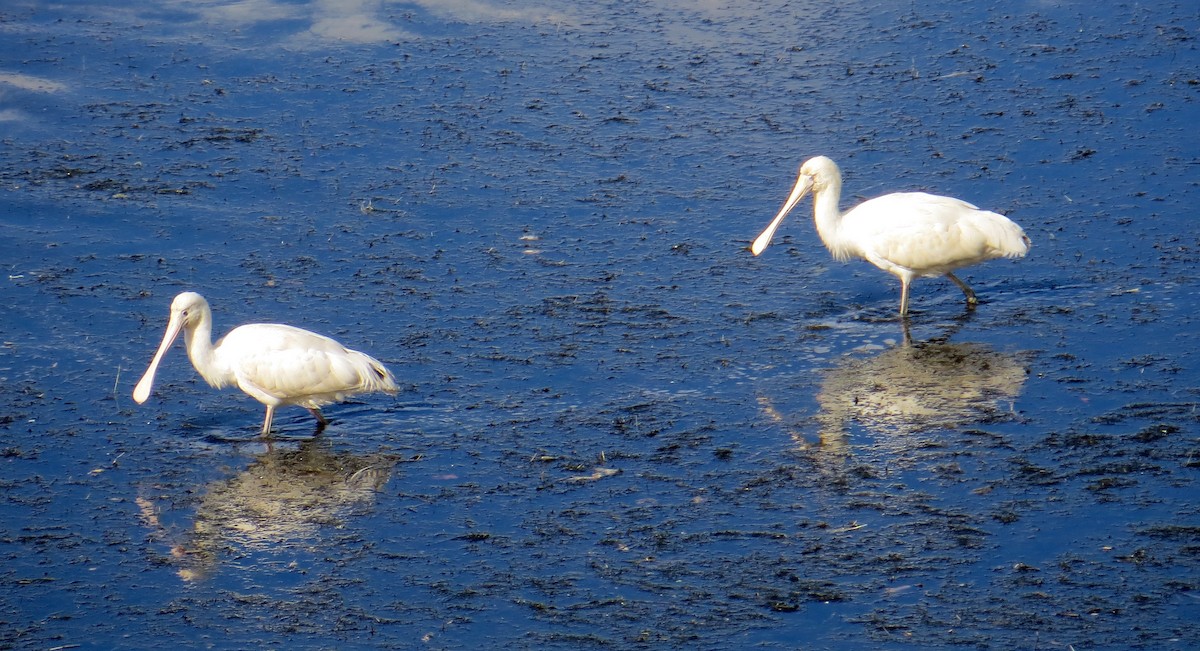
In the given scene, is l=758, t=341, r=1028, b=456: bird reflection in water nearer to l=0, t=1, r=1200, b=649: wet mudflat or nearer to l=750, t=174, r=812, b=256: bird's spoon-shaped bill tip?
l=0, t=1, r=1200, b=649: wet mudflat

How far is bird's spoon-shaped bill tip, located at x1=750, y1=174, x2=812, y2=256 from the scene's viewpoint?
30.3 ft

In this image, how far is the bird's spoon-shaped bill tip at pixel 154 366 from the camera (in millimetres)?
7422

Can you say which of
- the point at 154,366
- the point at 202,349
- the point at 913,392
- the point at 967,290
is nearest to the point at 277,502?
the point at 202,349

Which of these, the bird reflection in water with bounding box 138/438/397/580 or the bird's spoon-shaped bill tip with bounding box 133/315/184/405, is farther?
the bird's spoon-shaped bill tip with bounding box 133/315/184/405

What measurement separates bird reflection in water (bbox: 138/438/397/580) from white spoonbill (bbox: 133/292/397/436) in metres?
0.27

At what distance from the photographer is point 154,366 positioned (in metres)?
7.52

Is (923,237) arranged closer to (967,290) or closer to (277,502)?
(967,290)

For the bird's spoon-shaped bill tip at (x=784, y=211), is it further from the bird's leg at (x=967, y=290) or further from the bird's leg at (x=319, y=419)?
the bird's leg at (x=319, y=419)

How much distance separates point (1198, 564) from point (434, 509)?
121 inches

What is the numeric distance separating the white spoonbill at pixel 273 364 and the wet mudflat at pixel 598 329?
22cm

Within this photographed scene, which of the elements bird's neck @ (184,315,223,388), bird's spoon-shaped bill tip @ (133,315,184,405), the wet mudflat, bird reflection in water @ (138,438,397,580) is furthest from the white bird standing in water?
bird's spoon-shaped bill tip @ (133,315,184,405)

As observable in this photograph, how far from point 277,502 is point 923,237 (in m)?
3.80

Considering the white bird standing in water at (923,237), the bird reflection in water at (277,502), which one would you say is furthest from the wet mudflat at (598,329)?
the white bird standing in water at (923,237)

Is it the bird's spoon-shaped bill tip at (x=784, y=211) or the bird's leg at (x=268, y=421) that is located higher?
the bird's spoon-shaped bill tip at (x=784, y=211)
